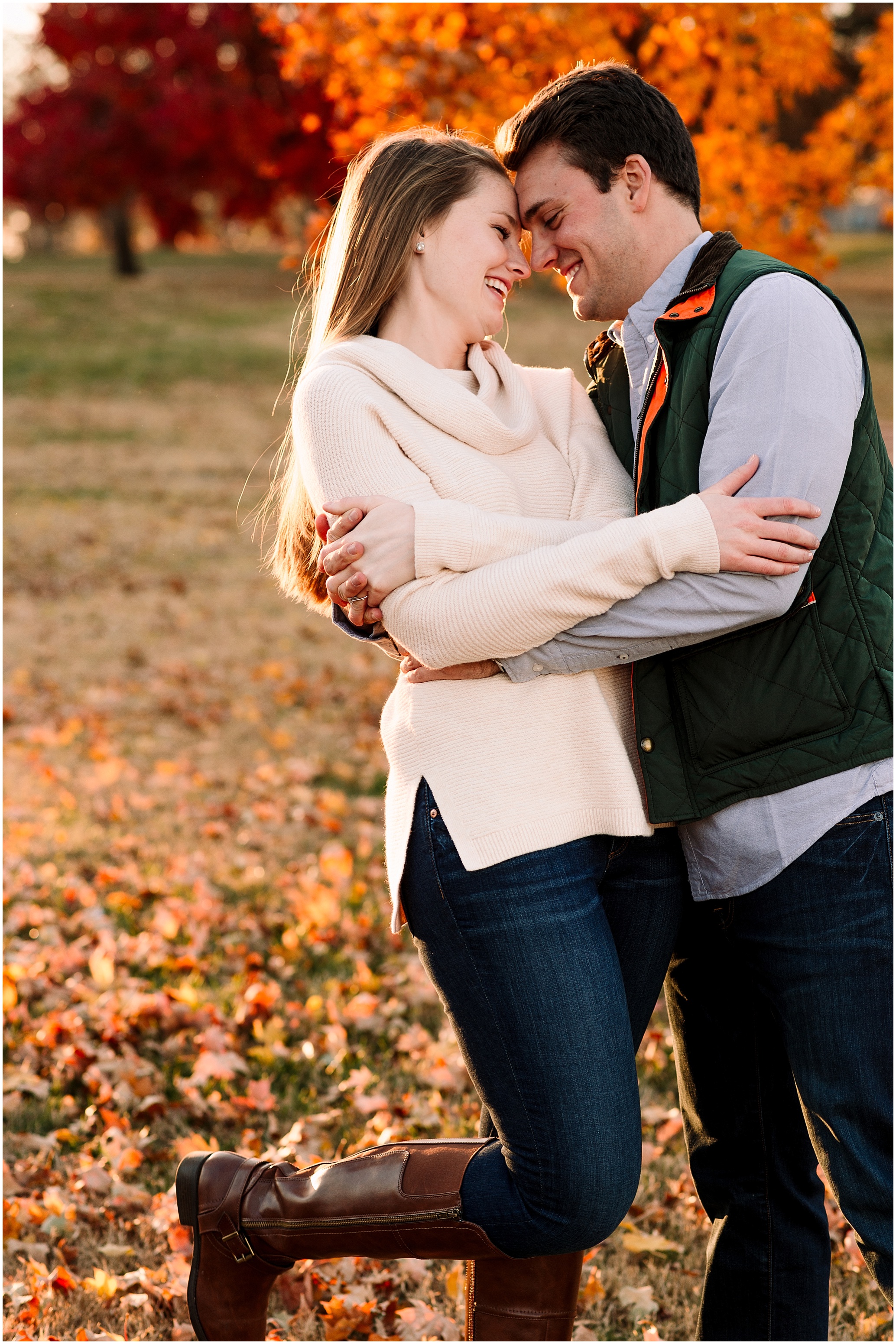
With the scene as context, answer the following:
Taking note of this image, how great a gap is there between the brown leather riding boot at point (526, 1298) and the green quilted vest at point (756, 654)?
0.91 meters

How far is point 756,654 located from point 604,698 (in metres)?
0.29

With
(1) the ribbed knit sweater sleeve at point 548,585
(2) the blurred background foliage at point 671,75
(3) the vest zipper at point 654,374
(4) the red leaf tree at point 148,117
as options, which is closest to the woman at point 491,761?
(1) the ribbed knit sweater sleeve at point 548,585

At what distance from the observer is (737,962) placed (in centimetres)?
231

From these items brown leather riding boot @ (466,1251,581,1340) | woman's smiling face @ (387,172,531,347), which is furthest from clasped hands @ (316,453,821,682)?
brown leather riding boot @ (466,1251,581,1340)

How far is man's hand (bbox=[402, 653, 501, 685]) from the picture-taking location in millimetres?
2164

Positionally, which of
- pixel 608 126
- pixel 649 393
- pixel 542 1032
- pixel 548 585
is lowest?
pixel 542 1032

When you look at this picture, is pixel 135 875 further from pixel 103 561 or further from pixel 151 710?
pixel 103 561

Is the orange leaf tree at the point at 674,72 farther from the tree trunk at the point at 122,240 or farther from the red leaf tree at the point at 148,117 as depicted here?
Answer: the tree trunk at the point at 122,240

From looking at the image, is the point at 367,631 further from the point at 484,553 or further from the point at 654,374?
the point at 654,374

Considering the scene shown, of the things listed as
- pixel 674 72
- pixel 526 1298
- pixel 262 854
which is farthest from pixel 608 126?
pixel 262 854

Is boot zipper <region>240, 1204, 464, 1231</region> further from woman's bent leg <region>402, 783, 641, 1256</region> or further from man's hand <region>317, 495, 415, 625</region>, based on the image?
man's hand <region>317, 495, 415, 625</region>

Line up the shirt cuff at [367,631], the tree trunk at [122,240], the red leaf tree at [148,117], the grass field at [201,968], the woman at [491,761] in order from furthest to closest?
the tree trunk at [122,240], the red leaf tree at [148,117], the grass field at [201,968], the shirt cuff at [367,631], the woman at [491,761]

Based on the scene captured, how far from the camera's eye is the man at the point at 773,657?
200cm

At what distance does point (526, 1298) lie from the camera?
2.27 metres
